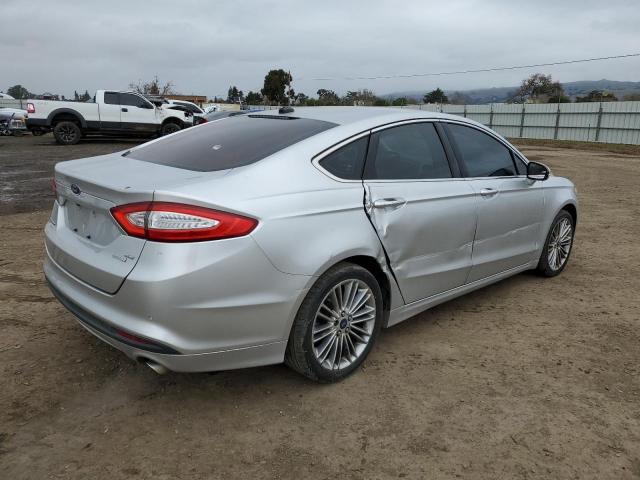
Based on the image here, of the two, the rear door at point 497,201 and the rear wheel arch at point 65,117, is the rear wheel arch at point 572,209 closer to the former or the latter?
the rear door at point 497,201

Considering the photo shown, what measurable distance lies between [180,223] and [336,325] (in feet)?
3.61

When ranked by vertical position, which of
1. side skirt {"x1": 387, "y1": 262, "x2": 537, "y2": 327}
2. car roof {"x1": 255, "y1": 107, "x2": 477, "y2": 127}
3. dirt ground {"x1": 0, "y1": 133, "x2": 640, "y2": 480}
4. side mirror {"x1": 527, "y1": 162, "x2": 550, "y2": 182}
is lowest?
dirt ground {"x1": 0, "y1": 133, "x2": 640, "y2": 480}

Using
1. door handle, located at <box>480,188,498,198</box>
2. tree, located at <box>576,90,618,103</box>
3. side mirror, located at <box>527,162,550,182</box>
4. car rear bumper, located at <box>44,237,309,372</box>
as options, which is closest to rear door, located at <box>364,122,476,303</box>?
door handle, located at <box>480,188,498,198</box>

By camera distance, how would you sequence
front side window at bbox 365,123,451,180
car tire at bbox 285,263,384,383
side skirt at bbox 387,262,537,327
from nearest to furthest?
car tire at bbox 285,263,384,383
front side window at bbox 365,123,451,180
side skirt at bbox 387,262,537,327

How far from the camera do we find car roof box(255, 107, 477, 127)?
3.38 metres

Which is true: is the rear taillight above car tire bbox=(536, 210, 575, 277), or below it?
above

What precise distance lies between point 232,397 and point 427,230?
1561mm

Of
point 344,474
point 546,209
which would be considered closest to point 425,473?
point 344,474

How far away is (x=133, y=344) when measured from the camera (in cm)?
250

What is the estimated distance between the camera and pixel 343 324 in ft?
10.1

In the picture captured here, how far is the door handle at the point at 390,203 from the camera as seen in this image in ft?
10.2

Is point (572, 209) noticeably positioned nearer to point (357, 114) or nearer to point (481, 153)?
point (481, 153)

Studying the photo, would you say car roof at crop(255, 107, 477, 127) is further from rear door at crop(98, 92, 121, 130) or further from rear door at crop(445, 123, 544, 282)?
rear door at crop(98, 92, 121, 130)

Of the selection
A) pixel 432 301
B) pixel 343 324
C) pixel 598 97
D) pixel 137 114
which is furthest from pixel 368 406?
pixel 598 97
